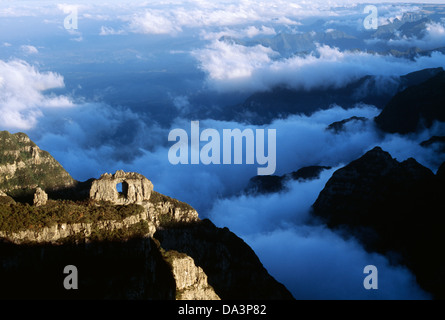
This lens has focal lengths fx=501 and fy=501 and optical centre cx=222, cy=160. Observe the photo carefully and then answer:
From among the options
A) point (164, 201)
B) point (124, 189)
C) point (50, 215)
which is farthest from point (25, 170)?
point (50, 215)

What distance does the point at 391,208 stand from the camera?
5709 inches

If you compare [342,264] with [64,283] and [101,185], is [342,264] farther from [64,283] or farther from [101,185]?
[64,283]

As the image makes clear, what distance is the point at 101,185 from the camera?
330 feet

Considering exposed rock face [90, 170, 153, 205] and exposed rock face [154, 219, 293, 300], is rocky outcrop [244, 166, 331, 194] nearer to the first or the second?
exposed rock face [154, 219, 293, 300]

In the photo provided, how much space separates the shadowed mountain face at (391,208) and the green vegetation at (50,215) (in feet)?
264

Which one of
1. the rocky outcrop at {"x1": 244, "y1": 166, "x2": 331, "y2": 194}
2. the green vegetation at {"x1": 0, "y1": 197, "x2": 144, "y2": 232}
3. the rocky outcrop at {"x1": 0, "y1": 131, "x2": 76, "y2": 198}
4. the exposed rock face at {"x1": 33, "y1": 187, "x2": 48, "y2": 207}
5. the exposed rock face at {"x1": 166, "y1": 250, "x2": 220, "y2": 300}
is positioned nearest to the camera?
the green vegetation at {"x1": 0, "y1": 197, "x2": 144, "y2": 232}

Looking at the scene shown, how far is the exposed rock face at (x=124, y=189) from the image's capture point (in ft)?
328

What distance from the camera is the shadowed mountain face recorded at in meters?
130

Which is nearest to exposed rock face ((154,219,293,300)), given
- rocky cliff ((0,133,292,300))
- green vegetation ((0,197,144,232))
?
rocky cliff ((0,133,292,300))

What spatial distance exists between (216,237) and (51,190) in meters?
39.6

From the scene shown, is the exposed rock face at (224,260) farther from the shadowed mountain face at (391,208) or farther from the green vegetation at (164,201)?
the shadowed mountain face at (391,208)

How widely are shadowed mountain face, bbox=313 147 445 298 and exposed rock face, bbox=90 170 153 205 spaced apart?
67032mm

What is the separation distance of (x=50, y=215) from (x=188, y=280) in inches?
867
